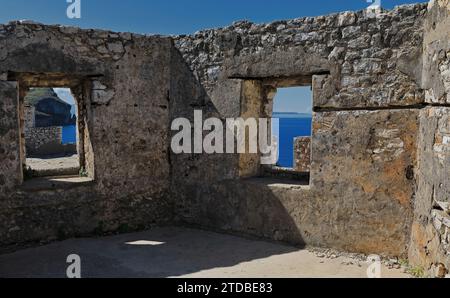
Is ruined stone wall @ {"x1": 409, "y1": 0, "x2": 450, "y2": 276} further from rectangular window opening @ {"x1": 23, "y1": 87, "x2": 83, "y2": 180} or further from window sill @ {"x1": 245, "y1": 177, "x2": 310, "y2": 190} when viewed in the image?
rectangular window opening @ {"x1": 23, "y1": 87, "x2": 83, "y2": 180}

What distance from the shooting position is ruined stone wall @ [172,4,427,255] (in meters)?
4.57

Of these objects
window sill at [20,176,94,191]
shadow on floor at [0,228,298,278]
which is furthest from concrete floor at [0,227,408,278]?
window sill at [20,176,94,191]

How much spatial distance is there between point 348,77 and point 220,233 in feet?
9.54

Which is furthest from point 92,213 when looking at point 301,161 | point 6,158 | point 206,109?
point 301,161

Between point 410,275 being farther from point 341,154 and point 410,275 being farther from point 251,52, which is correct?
point 251,52

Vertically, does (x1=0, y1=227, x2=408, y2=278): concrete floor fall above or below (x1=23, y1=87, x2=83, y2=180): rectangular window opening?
below

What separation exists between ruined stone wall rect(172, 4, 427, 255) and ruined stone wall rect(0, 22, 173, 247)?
2.62 ft

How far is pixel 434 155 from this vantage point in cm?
386

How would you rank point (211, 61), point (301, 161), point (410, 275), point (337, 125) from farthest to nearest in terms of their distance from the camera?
point (301, 161) < point (211, 61) < point (337, 125) < point (410, 275)

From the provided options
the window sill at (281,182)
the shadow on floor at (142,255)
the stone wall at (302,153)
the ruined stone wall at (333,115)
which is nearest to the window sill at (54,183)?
the shadow on floor at (142,255)

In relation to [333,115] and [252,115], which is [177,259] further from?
[333,115]

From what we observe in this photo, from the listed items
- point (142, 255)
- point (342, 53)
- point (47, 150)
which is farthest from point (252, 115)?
point (47, 150)

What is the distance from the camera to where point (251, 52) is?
220 inches

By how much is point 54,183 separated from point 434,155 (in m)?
4.85
